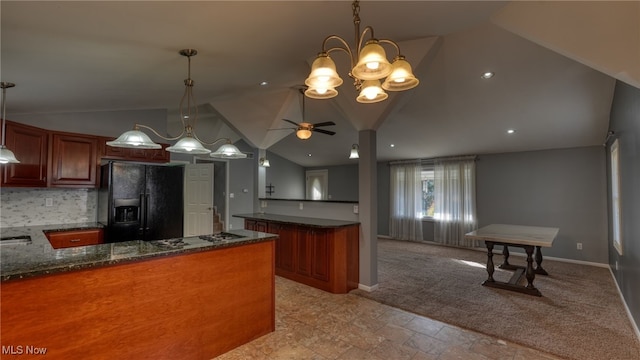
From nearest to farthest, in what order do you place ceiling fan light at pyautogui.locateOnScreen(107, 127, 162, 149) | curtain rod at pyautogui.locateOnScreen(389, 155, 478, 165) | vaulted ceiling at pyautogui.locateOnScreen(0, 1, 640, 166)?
1. vaulted ceiling at pyautogui.locateOnScreen(0, 1, 640, 166)
2. ceiling fan light at pyautogui.locateOnScreen(107, 127, 162, 149)
3. curtain rod at pyautogui.locateOnScreen(389, 155, 478, 165)

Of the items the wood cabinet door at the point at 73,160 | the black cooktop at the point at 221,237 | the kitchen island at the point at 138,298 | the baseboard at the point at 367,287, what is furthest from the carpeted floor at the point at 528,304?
the wood cabinet door at the point at 73,160

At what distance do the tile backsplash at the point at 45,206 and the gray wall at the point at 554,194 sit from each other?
23.0 feet

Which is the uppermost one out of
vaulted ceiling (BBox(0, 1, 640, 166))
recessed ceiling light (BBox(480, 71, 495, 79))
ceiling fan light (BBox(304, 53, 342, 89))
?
recessed ceiling light (BBox(480, 71, 495, 79))

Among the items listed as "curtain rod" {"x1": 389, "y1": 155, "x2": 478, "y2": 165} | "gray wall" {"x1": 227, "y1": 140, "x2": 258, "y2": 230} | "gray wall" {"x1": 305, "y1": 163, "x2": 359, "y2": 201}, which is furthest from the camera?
"gray wall" {"x1": 305, "y1": 163, "x2": 359, "y2": 201}

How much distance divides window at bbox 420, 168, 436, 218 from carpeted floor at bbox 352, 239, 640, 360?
6.33 feet

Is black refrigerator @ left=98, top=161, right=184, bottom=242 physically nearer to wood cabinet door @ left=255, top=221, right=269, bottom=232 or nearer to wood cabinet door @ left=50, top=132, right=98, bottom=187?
wood cabinet door @ left=50, top=132, right=98, bottom=187

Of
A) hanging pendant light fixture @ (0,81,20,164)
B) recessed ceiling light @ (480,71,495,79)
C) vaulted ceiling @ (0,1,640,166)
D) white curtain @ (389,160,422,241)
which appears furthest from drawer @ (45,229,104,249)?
white curtain @ (389,160,422,241)

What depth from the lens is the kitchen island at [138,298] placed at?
5.06 feet

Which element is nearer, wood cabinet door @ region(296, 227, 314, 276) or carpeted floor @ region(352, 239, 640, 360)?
carpeted floor @ region(352, 239, 640, 360)

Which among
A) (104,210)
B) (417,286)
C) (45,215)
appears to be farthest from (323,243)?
(45,215)

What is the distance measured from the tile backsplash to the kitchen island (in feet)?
4.29

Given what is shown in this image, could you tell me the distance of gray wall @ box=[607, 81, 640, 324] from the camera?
255 cm

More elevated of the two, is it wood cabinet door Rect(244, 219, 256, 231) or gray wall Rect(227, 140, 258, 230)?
gray wall Rect(227, 140, 258, 230)

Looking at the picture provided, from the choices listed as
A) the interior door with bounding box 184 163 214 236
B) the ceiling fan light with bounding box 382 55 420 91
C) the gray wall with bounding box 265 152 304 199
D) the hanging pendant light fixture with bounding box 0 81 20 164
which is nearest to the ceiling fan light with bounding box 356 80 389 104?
the ceiling fan light with bounding box 382 55 420 91
